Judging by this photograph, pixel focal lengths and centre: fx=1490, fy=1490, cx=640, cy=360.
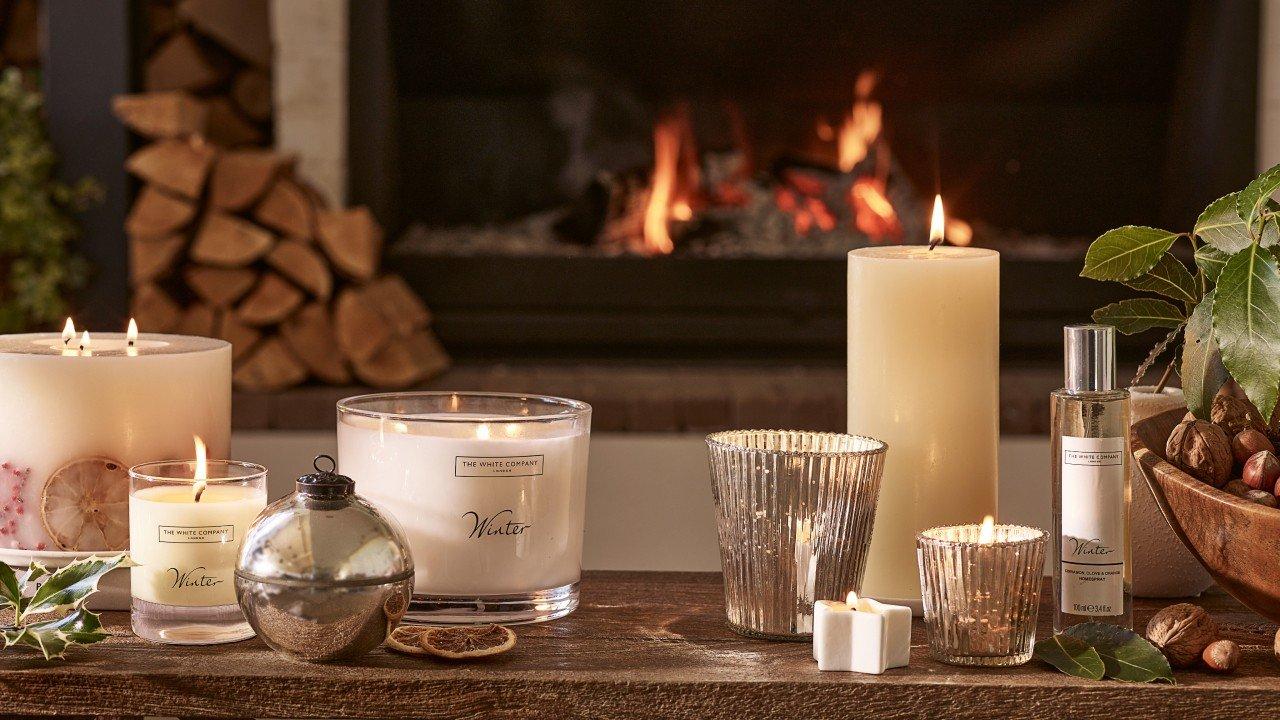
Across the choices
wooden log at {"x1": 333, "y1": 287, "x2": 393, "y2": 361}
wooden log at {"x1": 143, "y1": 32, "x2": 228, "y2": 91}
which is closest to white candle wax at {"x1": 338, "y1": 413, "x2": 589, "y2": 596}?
wooden log at {"x1": 333, "y1": 287, "x2": 393, "y2": 361}

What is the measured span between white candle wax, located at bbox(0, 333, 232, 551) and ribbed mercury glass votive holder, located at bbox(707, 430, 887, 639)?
286 millimetres

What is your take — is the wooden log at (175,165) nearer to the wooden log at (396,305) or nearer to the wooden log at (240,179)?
the wooden log at (240,179)

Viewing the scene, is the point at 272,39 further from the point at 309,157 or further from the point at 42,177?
the point at 42,177

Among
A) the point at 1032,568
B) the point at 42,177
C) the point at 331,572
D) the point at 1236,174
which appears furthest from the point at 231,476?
the point at 1236,174

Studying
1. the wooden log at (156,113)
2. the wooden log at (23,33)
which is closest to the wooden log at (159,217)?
the wooden log at (156,113)

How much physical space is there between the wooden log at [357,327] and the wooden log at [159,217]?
27 cm

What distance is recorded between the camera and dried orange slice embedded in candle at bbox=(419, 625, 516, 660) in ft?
2.26

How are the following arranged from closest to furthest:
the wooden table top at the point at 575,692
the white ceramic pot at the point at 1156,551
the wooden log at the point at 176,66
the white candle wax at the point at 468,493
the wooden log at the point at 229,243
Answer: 1. the wooden table top at the point at 575,692
2. the white candle wax at the point at 468,493
3. the white ceramic pot at the point at 1156,551
4. the wooden log at the point at 229,243
5. the wooden log at the point at 176,66

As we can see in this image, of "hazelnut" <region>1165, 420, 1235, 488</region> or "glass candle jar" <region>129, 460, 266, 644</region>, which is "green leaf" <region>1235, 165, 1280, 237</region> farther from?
"glass candle jar" <region>129, 460, 266, 644</region>

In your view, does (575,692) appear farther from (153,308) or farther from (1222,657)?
(153,308)

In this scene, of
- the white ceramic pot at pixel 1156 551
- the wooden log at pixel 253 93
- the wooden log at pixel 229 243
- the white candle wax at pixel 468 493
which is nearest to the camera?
the white candle wax at pixel 468 493

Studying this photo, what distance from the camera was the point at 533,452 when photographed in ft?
2.52

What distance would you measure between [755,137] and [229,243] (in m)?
0.92

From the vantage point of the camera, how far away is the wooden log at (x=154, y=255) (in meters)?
2.33
